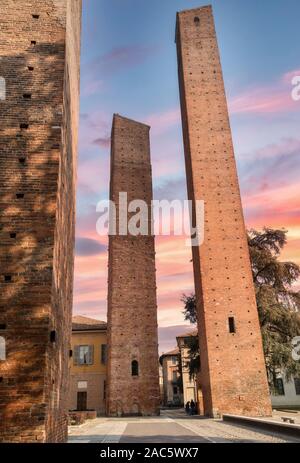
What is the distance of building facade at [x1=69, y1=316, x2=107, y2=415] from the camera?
26.5 metres

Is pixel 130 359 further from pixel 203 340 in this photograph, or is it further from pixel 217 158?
pixel 217 158

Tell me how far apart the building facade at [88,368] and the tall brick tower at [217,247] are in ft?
33.4

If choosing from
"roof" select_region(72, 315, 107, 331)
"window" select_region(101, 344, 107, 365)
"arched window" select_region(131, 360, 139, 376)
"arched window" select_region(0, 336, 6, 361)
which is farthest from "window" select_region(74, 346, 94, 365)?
"arched window" select_region(0, 336, 6, 361)

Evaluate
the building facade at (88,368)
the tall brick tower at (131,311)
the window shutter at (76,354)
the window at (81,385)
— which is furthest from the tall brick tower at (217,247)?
the window shutter at (76,354)

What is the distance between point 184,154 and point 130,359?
13.0m

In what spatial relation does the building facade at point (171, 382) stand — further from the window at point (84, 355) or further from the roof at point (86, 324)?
the window at point (84, 355)

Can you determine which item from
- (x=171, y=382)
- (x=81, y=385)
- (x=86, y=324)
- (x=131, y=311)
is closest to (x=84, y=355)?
(x=81, y=385)

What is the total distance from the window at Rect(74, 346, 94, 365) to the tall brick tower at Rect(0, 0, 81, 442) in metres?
21.1

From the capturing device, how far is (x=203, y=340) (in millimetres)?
18922

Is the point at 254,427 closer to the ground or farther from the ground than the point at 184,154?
closer to the ground

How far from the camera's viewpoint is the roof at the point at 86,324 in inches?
1125

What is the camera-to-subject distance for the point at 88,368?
1077 inches

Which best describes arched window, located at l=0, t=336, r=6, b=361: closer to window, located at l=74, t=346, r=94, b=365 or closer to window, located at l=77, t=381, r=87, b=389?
window, located at l=77, t=381, r=87, b=389
